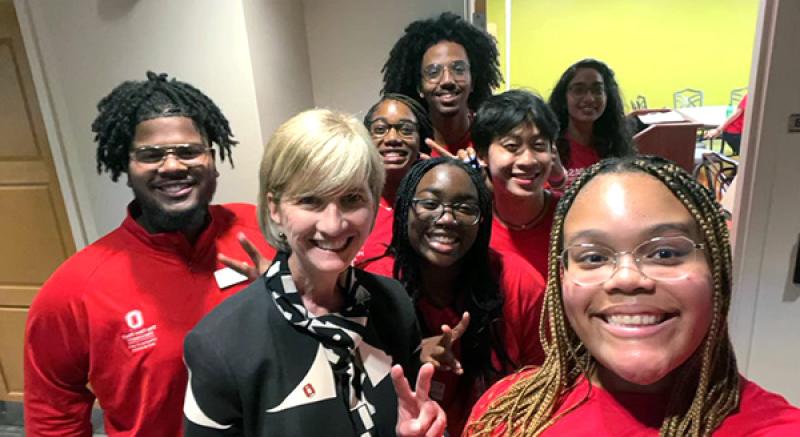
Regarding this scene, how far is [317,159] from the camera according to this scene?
1.00 m

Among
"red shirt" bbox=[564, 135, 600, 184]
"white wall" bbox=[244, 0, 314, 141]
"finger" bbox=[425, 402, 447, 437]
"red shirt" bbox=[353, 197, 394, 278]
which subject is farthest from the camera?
"red shirt" bbox=[564, 135, 600, 184]

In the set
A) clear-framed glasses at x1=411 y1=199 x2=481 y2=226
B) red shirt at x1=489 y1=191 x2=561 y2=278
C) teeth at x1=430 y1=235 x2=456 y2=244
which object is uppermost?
clear-framed glasses at x1=411 y1=199 x2=481 y2=226

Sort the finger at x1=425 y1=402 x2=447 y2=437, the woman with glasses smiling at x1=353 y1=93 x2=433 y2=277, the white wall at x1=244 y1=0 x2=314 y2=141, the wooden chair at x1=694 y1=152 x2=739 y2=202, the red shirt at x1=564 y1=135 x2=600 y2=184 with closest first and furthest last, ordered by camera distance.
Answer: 1. the finger at x1=425 y1=402 x2=447 y2=437
2. the woman with glasses smiling at x1=353 y1=93 x2=433 y2=277
3. the white wall at x1=244 y1=0 x2=314 y2=141
4. the red shirt at x1=564 y1=135 x2=600 y2=184
5. the wooden chair at x1=694 y1=152 x2=739 y2=202

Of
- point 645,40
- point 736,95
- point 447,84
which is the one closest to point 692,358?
point 447,84

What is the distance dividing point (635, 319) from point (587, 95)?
197cm

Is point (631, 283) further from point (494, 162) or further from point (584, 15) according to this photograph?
point (584, 15)

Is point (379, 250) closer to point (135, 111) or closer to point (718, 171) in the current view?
point (135, 111)

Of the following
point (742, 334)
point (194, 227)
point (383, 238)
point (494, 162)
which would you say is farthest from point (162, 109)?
point (742, 334)

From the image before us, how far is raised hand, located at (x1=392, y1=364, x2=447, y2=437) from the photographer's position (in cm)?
106

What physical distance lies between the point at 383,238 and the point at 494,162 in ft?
1.57

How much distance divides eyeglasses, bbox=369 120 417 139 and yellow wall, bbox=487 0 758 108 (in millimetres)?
6608

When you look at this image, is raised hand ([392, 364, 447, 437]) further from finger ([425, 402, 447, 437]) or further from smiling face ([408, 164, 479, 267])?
smiling face ([408, 164, 479, 267])

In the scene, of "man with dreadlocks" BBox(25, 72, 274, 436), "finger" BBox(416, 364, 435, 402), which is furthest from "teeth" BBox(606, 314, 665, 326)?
"man with dreadlocks" BBox(25, 72, 274, 436)

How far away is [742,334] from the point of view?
1.94 m
